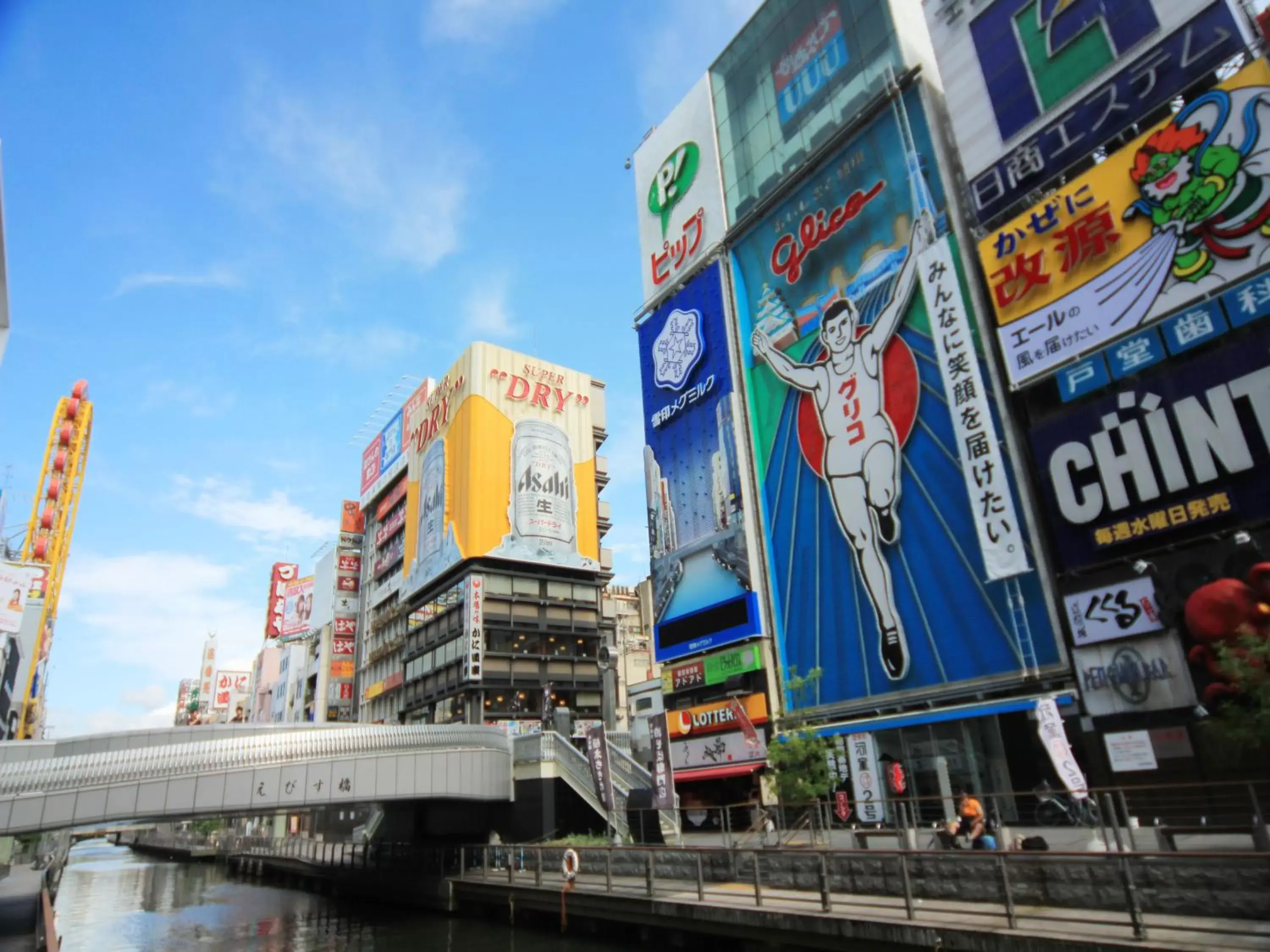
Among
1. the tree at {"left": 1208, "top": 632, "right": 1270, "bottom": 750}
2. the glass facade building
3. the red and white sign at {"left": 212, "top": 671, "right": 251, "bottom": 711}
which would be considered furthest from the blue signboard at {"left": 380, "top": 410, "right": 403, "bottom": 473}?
the red and white sign at {"left": 212, "top": 671, "right": 251, "bottom": 711}

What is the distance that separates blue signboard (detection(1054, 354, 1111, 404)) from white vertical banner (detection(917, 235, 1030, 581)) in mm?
2781

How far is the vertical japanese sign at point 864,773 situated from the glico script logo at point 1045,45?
2359cm

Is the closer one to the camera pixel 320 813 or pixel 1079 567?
pixel 1079 567

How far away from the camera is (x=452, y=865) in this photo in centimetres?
3322

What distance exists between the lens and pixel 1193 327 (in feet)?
77.5

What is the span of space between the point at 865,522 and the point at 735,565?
27.8ft

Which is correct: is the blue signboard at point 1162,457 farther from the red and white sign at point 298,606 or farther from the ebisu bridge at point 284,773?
the red and white sign at point 298,606

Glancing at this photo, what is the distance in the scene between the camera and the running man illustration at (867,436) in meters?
32.8

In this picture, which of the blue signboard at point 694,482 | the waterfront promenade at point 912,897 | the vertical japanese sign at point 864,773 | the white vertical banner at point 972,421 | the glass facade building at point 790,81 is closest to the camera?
the waterfront promenade at point 912,897

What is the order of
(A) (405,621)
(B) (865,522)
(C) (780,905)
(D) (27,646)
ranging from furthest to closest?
(D) (27,646)
(A) (405,621)
(B) (865,522)
(C) (780,905)

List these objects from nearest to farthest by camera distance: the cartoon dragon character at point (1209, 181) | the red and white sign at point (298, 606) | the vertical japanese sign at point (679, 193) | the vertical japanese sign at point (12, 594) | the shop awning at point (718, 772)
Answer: the cartoon dragon character at point (1209, 181), the shop awning at point (718, 772), the vertical japanese sign at point (679, 193), the vertical japanese sign at point (12, 594), the red and white sign at point (298, 606)

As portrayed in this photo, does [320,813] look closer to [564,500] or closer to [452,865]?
[564,500]

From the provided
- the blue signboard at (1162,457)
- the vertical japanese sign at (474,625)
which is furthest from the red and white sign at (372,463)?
the blue signboard at (1162,457)

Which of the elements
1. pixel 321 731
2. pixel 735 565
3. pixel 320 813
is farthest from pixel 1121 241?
pixel 320 813
